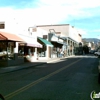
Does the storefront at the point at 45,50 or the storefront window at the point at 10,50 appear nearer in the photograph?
the storefront window at the point at 10,50

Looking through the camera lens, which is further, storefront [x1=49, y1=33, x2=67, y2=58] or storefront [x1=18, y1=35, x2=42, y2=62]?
storefront [x1=49, y1=33, x2=67, y2=58]

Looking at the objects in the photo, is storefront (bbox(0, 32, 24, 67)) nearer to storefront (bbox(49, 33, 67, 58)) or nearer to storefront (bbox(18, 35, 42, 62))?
storefront (bbox(18, 35, 42, 62))

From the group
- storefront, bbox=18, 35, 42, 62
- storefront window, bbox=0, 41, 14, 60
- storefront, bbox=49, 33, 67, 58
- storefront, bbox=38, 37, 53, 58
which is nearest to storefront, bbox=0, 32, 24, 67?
storefront window, bbox=0, 41, 14, 60

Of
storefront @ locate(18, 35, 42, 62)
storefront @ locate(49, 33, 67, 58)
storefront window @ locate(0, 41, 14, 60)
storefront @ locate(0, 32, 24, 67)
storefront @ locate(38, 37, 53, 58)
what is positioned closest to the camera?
storefront @ locate(0, 32, 24, 67)

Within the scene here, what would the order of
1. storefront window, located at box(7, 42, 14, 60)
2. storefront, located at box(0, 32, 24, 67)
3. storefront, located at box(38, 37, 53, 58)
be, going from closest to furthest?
storefront, located at box(0, 32, 24, 67) → storefront window, located at box(7, 42, 14, 60) → storefront, located at box(38, 37, 53, 58)

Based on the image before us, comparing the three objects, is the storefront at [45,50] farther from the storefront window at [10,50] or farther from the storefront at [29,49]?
the storefront window at [10,50]

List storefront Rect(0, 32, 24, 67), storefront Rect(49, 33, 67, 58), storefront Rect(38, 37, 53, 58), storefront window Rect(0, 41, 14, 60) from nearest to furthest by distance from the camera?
storefront Rect(0, 32, 24, 67), storefront window Rect(0, 41, 14, 60), storefront Rect(38, 37, 53, 58), storefront Rect(49, 33, 67, 58)

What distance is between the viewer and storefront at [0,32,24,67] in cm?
2304

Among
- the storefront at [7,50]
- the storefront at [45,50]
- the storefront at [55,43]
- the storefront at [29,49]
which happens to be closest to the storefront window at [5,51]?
the storefront at [7,50]

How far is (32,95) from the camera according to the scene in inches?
345

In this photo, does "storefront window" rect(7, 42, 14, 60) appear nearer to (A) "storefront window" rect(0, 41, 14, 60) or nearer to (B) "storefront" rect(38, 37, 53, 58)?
(A) "storefront window" rect(0, 41, 14, 60)

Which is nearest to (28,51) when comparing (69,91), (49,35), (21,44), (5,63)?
(21,44)

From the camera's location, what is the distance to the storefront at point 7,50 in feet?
75.6

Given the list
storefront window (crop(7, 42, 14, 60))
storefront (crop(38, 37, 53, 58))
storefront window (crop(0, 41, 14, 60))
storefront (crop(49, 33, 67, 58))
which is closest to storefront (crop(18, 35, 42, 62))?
storefront window (crop(7, 42, 14, 60))
